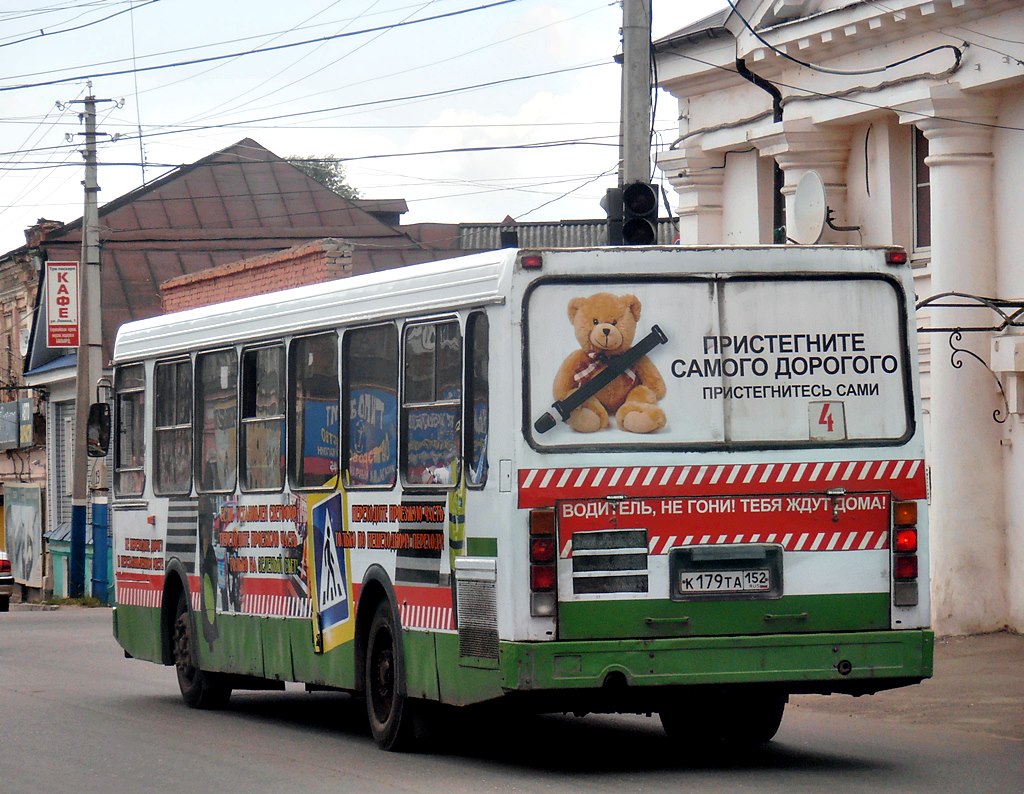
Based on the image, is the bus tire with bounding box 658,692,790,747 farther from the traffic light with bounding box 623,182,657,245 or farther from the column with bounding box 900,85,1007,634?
the column with bounding box 900,85,1007,634

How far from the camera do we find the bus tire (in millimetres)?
11312

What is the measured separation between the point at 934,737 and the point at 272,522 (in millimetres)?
4475

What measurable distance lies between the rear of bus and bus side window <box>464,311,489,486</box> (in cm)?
34

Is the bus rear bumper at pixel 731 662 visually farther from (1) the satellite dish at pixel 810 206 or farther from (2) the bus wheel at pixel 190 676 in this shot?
(1) the satellite dish at pixel 810 206

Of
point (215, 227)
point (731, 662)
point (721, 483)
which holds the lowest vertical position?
point (731, 662)

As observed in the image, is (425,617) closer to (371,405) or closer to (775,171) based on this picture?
(371,405)

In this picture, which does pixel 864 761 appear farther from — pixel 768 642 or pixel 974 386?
pixel 974 386

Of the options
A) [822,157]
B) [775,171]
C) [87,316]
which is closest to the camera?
[822,157]

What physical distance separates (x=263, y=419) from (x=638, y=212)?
13.4 ft

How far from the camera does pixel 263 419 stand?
12.9 m

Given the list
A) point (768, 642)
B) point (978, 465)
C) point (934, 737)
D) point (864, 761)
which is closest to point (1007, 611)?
point (978, 465)

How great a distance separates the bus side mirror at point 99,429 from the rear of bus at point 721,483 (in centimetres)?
679

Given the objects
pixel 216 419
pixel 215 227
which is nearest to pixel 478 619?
pixel 216 419

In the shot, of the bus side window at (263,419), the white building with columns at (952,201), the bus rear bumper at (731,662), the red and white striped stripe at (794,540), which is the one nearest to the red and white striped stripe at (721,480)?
the red and white striped stripe at (794,540)
